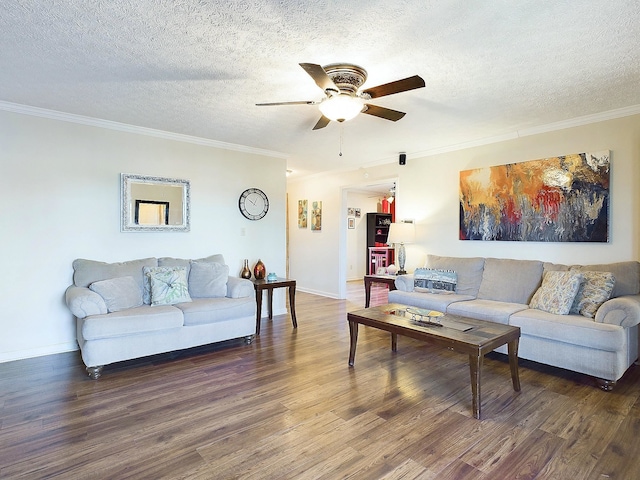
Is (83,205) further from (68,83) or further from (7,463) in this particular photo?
(7,463)

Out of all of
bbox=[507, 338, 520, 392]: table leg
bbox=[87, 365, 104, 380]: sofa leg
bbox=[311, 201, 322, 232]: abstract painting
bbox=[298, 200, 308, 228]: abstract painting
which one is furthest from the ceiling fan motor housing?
bbox=[298, 200, 308, 228]: abstract painting

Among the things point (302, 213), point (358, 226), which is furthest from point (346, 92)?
point (358, 226)

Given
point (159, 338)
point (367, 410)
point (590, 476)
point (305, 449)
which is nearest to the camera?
point (590, 476)

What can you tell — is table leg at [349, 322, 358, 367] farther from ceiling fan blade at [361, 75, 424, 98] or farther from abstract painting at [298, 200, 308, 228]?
abstract painting at [298, 200, 308, 228]

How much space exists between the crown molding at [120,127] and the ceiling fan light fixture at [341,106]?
98.4 inches

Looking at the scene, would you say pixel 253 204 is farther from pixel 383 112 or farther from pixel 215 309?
pixel 383 112

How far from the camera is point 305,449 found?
2.03m

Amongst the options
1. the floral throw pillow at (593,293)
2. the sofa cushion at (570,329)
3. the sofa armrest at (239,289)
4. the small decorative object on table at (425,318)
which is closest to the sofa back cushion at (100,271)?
the sofa armrest at (239,289)

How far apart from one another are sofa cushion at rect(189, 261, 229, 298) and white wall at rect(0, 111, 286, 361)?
56 centimetres

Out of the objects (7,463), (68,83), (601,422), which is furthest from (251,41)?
(601,422)

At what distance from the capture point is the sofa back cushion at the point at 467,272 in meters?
4.27

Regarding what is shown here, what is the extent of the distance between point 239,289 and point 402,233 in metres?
2.43

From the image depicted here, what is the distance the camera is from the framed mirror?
4055mm

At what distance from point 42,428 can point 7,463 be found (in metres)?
0.34
